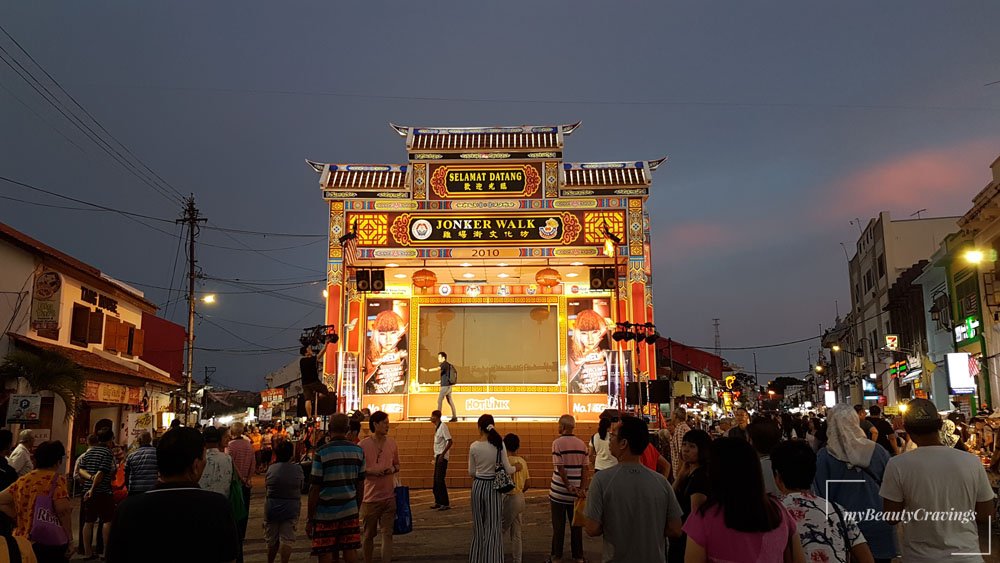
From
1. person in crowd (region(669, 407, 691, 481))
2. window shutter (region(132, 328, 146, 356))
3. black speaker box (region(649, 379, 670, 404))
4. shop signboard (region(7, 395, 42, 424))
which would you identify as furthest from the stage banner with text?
person in crowd (region(669, 407, 691, 481))

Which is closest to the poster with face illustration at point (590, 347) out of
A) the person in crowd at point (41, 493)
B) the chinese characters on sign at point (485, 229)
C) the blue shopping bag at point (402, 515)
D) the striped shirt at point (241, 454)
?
the chinese characters on sign at point (485, 229)

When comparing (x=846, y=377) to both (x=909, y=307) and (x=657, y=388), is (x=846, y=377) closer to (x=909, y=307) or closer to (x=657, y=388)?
(x=909, y=307)

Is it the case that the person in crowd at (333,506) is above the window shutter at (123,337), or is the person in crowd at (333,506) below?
below

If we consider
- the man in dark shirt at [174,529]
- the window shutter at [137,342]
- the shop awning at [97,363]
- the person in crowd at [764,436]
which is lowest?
the man in dark shirt at [174,529]

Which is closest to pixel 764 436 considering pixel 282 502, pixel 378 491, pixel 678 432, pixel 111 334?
pixel 378 491

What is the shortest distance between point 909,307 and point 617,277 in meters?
17.3

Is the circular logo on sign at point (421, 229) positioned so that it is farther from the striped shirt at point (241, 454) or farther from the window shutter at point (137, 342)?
the striped shirt at point (241, 454)

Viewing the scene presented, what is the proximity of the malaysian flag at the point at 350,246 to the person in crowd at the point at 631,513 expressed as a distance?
54.9ft

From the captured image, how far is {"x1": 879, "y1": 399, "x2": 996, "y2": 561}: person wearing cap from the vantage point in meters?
4.13

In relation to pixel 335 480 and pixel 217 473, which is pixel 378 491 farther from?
pixel 217 473

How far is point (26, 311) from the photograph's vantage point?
60.0ft

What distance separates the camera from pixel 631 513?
414 centimetres

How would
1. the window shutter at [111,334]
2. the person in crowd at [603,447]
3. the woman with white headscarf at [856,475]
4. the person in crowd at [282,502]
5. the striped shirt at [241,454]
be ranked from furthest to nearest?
the window shutter at [111,334]
the striped shirt at [241,454]
the person in crowd at [603,447]
the person in crowd at [282,502]
the woman with white headscarf at [856,475]

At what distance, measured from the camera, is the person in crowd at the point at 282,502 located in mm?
7578
